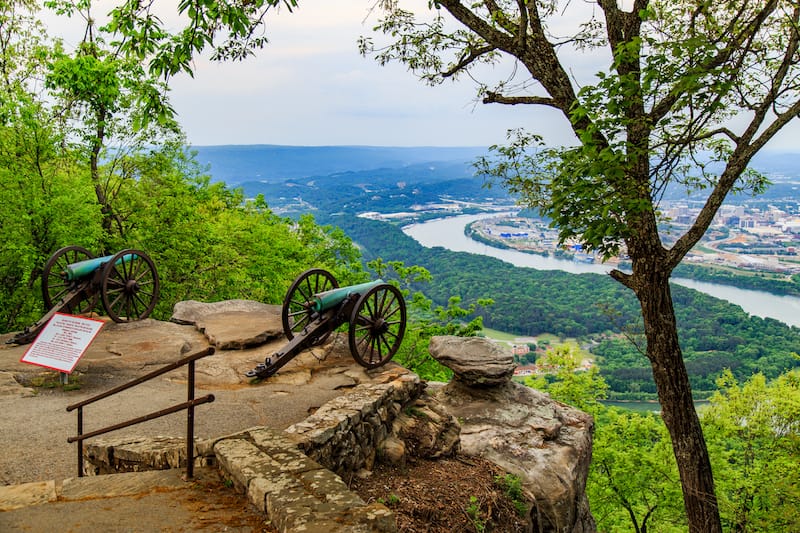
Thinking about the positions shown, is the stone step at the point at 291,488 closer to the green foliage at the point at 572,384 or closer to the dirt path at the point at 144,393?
the dirt path at the point at 144,393

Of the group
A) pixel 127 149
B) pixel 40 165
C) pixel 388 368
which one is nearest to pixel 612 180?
pixel 388 368

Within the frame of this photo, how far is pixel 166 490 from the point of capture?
15.2ft

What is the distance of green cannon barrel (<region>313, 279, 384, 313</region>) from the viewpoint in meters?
8.57

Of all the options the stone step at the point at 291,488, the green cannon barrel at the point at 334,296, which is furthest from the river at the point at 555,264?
the stone step at the point at 291,488

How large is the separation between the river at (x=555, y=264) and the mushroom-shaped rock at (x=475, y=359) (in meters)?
37.7

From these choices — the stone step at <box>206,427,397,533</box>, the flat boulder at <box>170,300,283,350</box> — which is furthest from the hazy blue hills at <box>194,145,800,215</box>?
the stone step at <box>206,427,397,533</box>

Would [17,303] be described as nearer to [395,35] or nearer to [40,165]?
[40,165]

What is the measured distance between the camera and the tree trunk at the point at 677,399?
8.19 meters

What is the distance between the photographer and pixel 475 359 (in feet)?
35.4

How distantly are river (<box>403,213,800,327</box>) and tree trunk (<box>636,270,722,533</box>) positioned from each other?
39504mm

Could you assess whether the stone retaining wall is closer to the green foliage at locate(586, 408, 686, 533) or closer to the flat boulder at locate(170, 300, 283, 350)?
the flat boulder at locate(170, 300, 283, 350)

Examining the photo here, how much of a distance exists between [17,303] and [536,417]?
11.3 meters

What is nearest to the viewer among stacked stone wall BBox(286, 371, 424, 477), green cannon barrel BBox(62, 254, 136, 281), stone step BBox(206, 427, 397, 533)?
stone step BBox(206, 427, 397, 533)

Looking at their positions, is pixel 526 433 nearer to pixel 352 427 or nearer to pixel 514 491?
pixel 514 491
